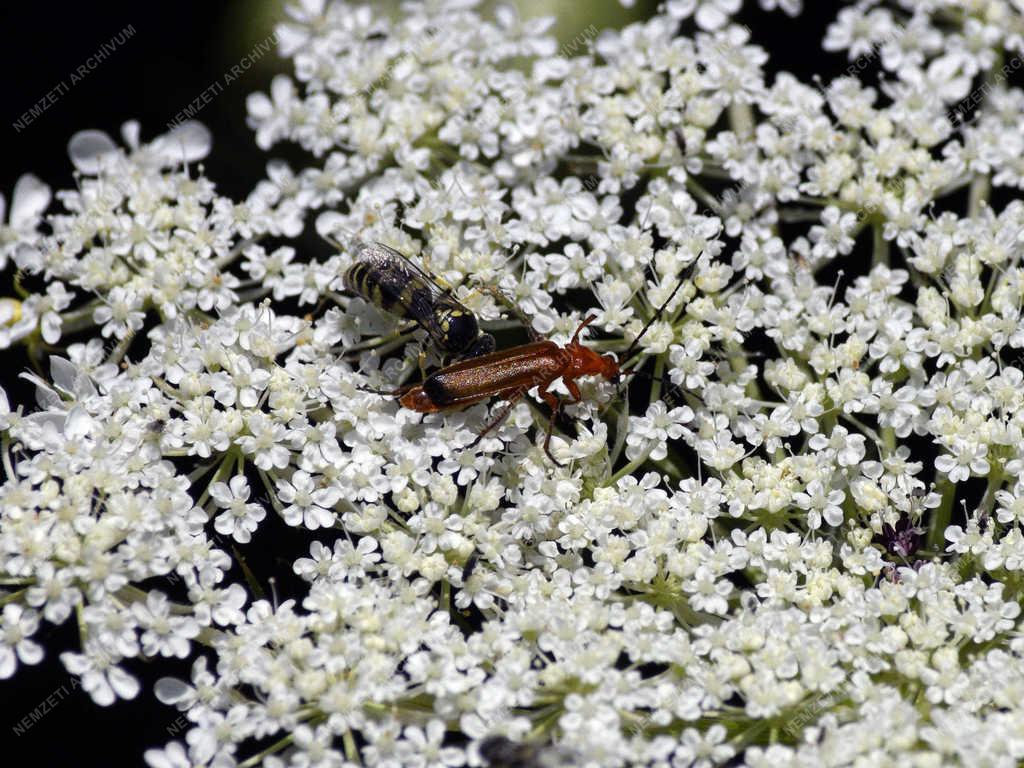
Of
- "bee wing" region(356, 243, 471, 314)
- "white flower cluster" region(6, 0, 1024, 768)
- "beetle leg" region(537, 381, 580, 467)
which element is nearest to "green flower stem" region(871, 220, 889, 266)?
"white flower cluster" region(6, 0, 1024, 768)

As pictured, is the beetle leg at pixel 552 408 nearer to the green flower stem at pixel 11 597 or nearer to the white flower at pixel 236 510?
the white flower at pixel 236 510

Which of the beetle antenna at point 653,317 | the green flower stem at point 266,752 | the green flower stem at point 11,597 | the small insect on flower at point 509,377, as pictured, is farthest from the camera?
the beetle antenna at point 653,317

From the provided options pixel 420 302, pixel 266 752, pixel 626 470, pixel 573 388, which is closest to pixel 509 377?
pixel 573 388

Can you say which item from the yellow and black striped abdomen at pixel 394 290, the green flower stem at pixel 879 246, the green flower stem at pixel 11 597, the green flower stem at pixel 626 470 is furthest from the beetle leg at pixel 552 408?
the green flower stem at pixel 11 597

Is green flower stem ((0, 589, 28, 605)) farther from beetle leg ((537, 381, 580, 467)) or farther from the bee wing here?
beetle leg ((537, 381, 580, 467))

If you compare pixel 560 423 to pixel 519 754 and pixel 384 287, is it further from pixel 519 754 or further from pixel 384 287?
pixel 519 754

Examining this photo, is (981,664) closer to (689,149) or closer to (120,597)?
(689,149)
